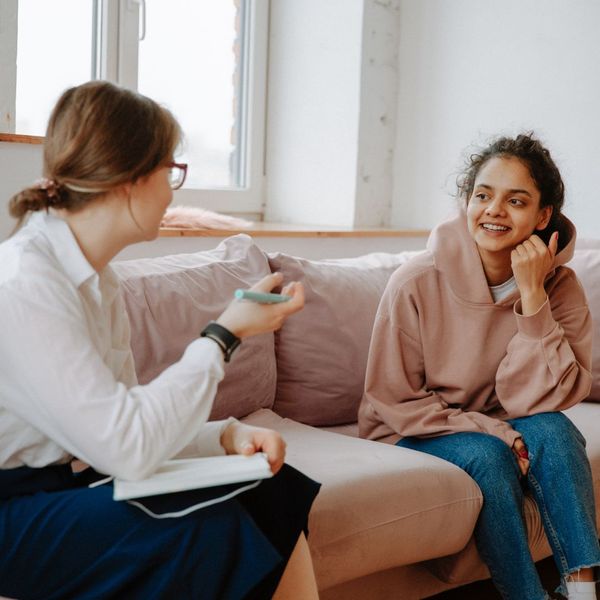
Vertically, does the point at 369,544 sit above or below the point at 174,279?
below

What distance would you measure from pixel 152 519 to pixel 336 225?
7.75ft

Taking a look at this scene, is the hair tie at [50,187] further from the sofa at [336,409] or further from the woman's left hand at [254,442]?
the sofa at [336,409]

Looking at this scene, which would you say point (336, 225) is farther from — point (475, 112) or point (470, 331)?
point (470, 331)

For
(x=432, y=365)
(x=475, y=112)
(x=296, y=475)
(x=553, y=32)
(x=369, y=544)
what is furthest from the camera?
(x=475, y=112)

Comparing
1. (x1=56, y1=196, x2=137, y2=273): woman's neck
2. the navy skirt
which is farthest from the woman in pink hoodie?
(x1=56, y1=196, x2=137, y2=273): woman's neck

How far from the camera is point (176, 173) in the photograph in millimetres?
1361

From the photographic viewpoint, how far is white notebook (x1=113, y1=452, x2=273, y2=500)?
1.15 m

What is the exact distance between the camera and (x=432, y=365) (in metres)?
2.02

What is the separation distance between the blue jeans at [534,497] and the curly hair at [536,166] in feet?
1.60

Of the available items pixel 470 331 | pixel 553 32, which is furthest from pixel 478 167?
pixel 553 32

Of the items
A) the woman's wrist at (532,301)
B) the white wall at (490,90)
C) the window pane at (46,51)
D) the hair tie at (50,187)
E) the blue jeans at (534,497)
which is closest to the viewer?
the hair tie at (50,187)

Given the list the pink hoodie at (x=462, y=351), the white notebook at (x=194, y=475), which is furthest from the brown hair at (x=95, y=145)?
the pink hoodie at (x=462, y=351)

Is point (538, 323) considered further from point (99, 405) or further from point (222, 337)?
point (99, 405)

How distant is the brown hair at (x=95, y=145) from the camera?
1201 millimetres
